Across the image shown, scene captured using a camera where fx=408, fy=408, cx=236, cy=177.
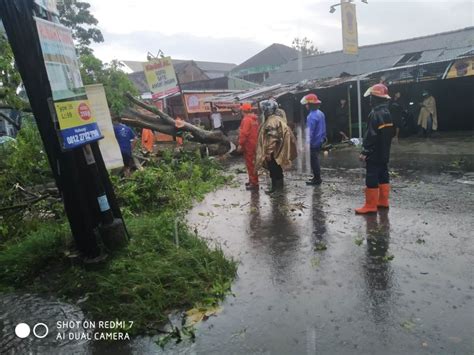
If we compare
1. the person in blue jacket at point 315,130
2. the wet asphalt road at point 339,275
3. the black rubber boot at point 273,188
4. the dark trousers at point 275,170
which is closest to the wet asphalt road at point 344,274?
the wet asphalt road at point 339,275

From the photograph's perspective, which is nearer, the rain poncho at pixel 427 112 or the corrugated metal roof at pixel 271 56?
the rain poncho at pixel 427 112

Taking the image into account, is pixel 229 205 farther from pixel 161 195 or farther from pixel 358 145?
pixel 358 145

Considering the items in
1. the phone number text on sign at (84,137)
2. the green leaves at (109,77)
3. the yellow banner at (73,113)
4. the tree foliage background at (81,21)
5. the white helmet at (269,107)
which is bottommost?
the white helmet at (269,107)

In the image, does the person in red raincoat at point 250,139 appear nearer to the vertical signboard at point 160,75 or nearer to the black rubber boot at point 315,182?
the black rubber boot at point 315,182

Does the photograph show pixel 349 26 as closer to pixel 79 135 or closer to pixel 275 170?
pixel 275 170

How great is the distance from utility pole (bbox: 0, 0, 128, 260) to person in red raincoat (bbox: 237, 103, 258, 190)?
13.5ft

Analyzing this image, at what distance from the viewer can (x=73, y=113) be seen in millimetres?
4117

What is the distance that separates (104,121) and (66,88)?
48.0 inches

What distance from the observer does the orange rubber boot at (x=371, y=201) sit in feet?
20.1

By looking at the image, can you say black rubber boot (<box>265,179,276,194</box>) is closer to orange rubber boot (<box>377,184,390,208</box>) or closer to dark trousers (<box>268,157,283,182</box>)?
dark trousers (<box>268,157,283,182</box>)

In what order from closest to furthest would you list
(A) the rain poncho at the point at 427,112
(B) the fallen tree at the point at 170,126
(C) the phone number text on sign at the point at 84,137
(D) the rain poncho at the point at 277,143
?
(C) the phone number text on sign at the point at 84,137
(D) the rain poncho at the point at 277,143
(B) the fallen tree at the point at 170,126
(A) the rain poncho at the point at 427,112

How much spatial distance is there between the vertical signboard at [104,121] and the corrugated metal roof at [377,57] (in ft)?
36.0

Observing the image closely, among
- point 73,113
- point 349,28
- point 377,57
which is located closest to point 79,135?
point 73,113

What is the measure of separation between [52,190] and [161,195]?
1.76 m
